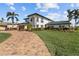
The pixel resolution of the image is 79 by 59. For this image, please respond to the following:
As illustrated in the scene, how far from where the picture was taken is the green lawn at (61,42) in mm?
4090

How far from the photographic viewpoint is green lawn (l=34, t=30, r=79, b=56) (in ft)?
13.4

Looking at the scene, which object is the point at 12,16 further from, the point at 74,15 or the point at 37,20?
the point at 74,15

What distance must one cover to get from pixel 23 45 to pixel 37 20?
42 centimetres

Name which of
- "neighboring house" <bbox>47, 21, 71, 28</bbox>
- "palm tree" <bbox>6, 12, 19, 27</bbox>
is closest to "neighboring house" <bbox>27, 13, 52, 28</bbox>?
"neighboring house" <bbox>47, 21, 71, 28</bbox>

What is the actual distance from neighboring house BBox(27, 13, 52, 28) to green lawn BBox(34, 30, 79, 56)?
107mm

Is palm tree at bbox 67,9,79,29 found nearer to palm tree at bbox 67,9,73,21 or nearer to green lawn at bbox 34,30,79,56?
palm tree at bbox 67,9,73,21

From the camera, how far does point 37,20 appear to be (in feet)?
13.8

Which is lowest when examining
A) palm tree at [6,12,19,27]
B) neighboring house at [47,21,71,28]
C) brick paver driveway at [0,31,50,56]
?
brick paver driveway at [0,31,50,56]

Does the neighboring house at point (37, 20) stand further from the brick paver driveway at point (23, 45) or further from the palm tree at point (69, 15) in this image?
the palm tree at point (69, 15)

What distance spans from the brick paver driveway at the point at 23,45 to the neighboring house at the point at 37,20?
0.15 meters

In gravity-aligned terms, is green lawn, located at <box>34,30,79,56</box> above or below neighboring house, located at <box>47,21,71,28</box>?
below

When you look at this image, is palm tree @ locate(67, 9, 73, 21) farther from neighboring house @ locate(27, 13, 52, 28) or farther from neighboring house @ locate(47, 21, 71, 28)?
neighboring house @ locate(27, 13, 52, 28)

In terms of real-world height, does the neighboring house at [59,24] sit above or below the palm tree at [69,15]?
below

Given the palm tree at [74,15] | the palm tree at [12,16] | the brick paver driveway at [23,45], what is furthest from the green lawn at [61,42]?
the palm tree at [12,16]
